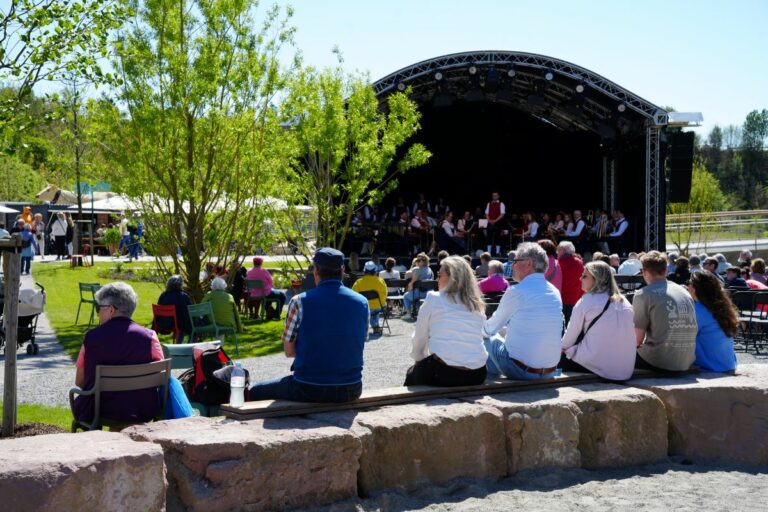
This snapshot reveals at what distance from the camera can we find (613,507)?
425cm

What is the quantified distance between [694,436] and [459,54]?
48.2 ft

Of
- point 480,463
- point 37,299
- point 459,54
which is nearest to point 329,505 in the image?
point 480,463

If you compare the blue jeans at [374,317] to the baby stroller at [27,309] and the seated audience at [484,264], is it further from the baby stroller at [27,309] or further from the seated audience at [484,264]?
the baby stroller at [27,309]

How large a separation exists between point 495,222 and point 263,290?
8.40 meters

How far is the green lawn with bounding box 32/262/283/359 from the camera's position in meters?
11.4

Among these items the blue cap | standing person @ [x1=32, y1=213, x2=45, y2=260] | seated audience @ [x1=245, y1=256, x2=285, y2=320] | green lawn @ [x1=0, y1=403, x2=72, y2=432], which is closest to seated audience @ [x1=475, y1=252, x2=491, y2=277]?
seated audience @ [x1=245, y1=256, x2=285, y2=320]

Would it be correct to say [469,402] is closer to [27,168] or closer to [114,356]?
[114,356]

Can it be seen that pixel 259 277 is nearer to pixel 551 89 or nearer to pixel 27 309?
pixel 27 309

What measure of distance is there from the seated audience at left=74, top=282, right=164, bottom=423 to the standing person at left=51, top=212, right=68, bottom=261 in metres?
22.8

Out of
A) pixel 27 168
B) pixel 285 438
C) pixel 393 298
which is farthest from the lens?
pixel 27 168

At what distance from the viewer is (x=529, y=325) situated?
5.33 meters

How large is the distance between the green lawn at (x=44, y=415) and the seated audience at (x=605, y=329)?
3.74 m

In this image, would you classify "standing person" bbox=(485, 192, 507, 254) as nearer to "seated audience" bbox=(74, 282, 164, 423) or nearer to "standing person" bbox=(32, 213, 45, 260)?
"standing person" bbox=(32, 213, 45, 260)

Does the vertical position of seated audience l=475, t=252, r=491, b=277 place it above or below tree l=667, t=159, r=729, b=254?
below
